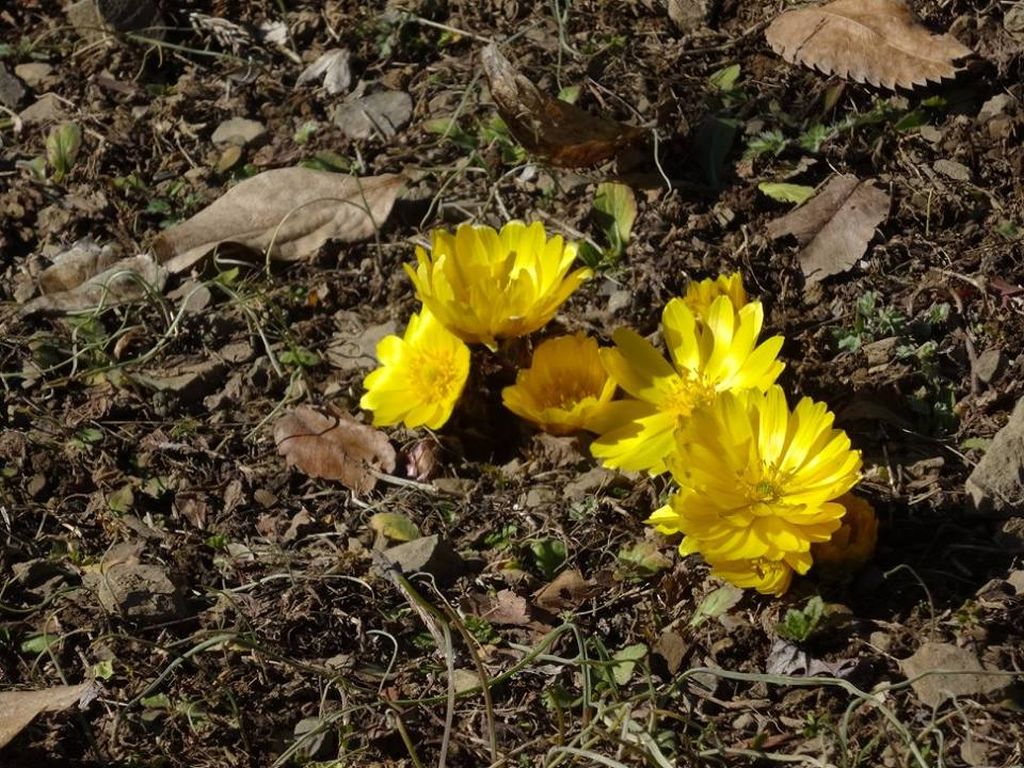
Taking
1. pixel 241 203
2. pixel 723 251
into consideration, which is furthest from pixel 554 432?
pixel 241 203

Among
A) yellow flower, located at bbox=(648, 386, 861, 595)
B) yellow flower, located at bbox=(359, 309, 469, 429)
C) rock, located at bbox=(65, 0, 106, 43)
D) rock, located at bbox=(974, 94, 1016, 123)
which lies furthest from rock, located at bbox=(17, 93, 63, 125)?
rock, located at bbox=(974, 94, 1016, 123)

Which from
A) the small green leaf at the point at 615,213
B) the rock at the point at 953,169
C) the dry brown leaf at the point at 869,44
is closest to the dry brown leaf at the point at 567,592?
the small green leaf at the point at 615,213

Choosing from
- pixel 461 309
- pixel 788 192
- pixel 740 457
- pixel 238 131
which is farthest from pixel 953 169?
pixel 238 131

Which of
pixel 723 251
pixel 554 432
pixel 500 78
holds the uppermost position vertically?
pixel 500 78

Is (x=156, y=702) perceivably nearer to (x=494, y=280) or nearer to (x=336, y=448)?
(x=336, y=448)

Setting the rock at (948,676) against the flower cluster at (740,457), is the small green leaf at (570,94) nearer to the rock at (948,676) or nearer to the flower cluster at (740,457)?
the flower cluster at (740,457)

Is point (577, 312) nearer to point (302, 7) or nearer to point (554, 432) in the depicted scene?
point (554, 432)
